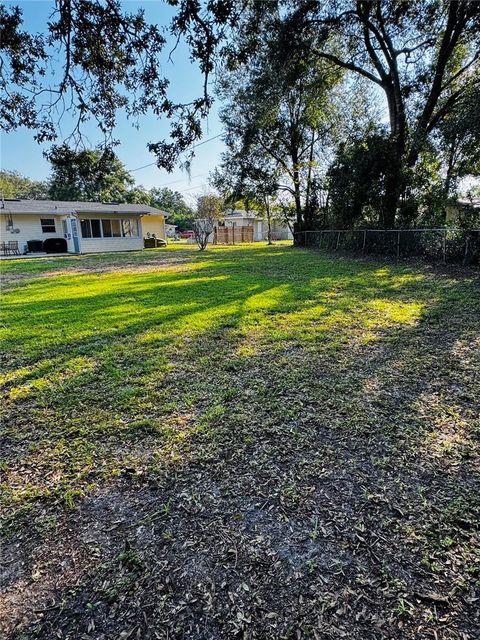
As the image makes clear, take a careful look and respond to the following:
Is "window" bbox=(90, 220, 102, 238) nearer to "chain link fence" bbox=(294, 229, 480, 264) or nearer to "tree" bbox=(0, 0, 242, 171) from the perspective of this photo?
"chain link fence" bbox=(294, 229, 480, 264)

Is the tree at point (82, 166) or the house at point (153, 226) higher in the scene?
the house at point (153, 226)

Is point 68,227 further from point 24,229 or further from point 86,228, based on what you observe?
point 24,229

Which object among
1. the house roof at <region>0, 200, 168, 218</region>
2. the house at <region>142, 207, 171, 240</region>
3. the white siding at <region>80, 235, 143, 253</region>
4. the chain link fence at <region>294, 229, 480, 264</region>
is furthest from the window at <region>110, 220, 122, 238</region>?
the chain link fence at <region>294, 229, 480, 264</region>

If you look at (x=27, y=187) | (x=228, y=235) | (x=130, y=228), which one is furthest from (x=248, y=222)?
(x=27, y=187)

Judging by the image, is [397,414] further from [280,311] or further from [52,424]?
[280,311]

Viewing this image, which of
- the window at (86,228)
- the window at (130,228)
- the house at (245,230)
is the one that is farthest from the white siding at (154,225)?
the window at (86,228)

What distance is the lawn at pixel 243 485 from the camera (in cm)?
131

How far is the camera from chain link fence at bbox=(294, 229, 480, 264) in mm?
8781

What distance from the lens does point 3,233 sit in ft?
63.6

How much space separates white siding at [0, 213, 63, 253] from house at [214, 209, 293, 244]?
45.8 feet

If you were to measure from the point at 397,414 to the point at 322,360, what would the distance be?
111 centimetres

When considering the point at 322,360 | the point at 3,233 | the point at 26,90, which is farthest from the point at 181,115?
the point at 3,233

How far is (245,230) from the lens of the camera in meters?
32.2

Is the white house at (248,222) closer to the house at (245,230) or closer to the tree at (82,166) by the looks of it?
the house at (245,230)
